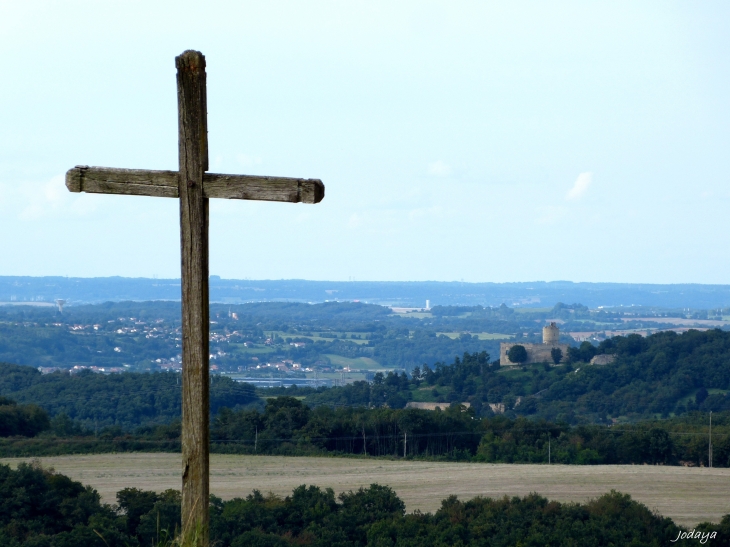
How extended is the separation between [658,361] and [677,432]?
109ft

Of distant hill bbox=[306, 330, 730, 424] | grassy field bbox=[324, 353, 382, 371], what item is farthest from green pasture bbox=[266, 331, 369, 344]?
distant hill bbox=[306, 330, 730, 424]

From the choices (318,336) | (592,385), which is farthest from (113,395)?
(318,336)

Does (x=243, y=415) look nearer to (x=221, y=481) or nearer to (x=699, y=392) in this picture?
(x=221, y=481)

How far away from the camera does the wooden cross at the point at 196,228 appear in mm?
3617

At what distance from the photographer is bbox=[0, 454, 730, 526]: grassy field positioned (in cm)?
2123

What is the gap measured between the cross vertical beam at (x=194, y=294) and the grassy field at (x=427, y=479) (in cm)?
1527

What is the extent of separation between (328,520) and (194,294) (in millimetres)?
13624

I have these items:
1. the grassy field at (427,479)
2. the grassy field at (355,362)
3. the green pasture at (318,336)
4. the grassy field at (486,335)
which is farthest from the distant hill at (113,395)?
the grassy field at (486,335)

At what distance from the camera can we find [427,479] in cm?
2527

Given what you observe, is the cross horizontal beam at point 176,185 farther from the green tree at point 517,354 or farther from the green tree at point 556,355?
the green tree at point 556,355

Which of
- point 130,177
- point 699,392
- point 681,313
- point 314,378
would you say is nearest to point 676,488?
point 130,177

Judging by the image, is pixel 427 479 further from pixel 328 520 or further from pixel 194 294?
pixel 194 294

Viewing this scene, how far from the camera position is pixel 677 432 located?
116ft

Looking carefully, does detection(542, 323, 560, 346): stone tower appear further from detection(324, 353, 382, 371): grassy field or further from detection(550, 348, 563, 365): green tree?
detection(324, 353, 382, 371): grassy field
